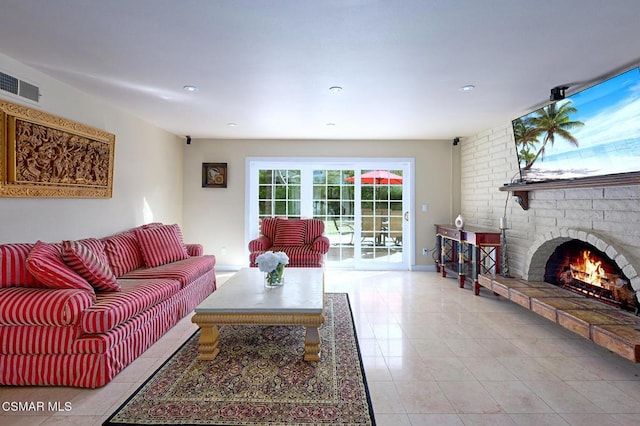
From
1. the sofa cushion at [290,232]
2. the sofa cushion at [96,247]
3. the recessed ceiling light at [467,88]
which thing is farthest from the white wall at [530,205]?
the sofa cushion at [96,247]

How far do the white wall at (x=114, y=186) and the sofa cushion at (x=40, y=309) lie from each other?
2.57 feet

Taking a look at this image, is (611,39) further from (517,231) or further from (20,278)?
(20,278)

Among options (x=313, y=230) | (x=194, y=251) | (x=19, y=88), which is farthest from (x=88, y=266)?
(x=313, y=230)

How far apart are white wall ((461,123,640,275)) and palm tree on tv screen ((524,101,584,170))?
1.65 feet

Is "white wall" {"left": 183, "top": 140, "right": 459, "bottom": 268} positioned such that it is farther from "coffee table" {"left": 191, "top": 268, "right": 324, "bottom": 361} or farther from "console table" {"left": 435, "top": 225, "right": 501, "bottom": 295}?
"coffee table" {"left": 191, "top": 268, "right": 324, "bottom": 361}

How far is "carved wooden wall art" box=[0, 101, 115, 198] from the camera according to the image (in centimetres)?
251

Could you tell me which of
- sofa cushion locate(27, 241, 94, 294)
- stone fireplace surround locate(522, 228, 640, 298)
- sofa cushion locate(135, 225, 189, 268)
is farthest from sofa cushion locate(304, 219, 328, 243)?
sofa cushion locate(27, 241, 94, 294)

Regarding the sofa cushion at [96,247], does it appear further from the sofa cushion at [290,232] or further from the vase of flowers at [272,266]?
the sofa cushion at [290,232]

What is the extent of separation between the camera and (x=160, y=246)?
Answer: 3.81 m

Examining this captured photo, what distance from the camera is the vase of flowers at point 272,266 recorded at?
9.35 ft

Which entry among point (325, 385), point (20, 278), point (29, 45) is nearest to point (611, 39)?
point (325, 385)

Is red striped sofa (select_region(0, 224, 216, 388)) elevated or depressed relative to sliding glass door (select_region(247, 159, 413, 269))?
depressed

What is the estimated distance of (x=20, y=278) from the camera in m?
2.31

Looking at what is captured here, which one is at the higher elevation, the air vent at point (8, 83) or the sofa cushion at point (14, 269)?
the air vent at point (8, 83)
